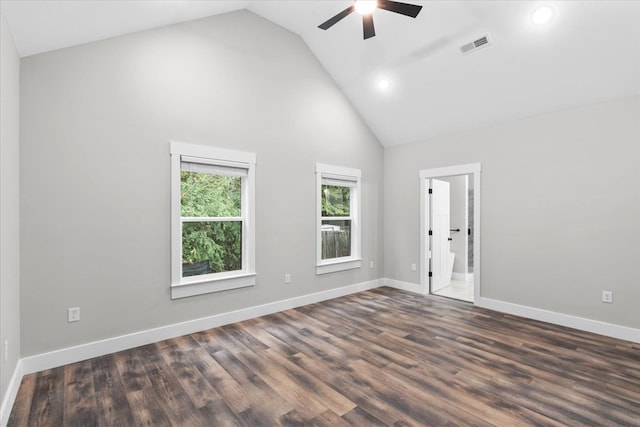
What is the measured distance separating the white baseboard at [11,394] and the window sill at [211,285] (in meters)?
1.23

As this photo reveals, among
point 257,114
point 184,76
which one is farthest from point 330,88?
point 184,76

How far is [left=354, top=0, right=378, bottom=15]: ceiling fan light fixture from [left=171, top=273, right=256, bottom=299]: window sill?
120 inches

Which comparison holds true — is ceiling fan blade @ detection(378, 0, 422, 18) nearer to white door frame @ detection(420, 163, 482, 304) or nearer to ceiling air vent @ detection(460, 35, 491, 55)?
ceiling air vent @ detection(460, 35, 491, 55)

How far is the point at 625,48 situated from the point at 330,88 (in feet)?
11.1

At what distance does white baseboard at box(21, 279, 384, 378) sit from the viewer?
8.67 feet

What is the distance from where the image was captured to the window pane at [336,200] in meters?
4.92

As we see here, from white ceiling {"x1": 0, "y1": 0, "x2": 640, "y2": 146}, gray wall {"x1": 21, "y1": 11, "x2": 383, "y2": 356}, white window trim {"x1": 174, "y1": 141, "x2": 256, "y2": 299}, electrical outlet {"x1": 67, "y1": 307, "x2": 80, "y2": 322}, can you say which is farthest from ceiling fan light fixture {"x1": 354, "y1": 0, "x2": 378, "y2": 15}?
electrical outlet {"x1": 67, "y1": 307, "x2": 80, "y2": 322}

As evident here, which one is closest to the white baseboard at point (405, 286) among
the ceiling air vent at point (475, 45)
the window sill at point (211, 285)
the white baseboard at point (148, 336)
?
the white baseboard at point (148, 336)

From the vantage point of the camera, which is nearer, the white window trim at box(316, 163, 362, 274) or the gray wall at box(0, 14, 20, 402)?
the gray wall at box(0, 14, 20, 402)

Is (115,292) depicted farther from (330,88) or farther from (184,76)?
(330,88)

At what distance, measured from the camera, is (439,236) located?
5348 millimetres

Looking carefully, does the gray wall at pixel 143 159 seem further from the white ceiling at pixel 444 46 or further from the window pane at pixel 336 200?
the window pane at pixel 336 200

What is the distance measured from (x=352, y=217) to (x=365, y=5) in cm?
330

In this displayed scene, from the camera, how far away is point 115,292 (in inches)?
117
